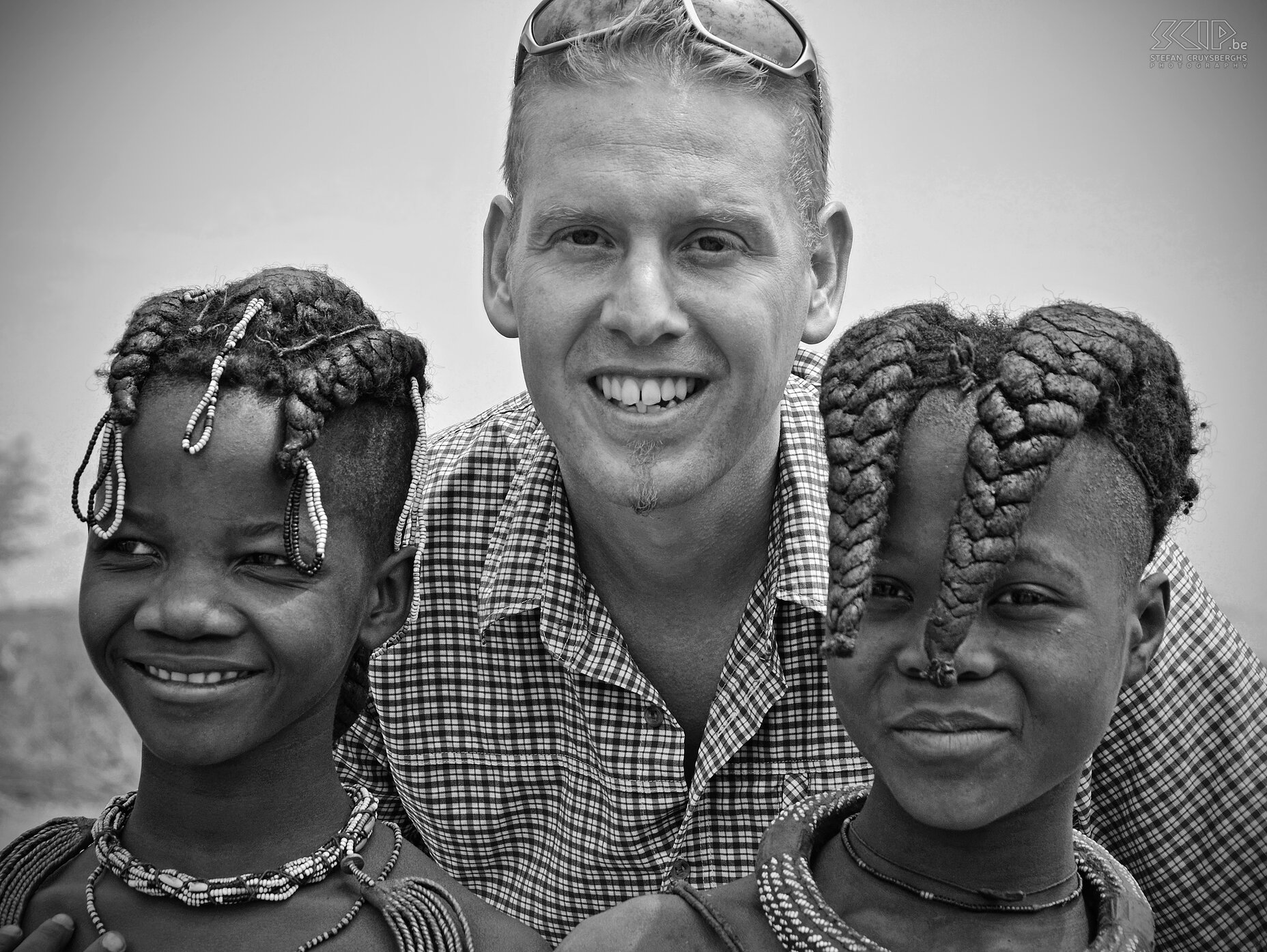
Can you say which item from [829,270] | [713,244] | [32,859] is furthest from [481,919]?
[829,270]

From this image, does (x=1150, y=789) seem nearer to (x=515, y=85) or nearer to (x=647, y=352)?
(x=647, y=352)

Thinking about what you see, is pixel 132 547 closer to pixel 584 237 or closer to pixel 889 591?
pixel 584 237

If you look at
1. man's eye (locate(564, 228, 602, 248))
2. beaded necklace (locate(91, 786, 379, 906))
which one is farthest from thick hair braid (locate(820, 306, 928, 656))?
beaded necklace (locate(91, 786, 379, 906))

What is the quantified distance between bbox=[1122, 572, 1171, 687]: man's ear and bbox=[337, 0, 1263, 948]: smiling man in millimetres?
764

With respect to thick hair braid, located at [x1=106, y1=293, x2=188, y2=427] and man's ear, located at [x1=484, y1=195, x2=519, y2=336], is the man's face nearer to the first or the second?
man's ear, located at [x1=484, y1=195, x2=519, y2=336]

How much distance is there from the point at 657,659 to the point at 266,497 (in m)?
1.00

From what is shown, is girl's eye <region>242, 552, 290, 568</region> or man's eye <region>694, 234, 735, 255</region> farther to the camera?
man's eye <region>694, 234, 735, 255</region>

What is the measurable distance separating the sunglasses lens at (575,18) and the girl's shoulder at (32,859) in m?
1.69

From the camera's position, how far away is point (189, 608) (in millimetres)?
2170

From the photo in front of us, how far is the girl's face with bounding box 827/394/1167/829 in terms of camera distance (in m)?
1.92

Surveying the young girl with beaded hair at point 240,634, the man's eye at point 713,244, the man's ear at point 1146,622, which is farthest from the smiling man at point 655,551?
the man's ear at point 1146,622

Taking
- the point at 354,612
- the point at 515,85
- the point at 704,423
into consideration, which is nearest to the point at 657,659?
the point at 704,423

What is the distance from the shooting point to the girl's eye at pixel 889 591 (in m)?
1.98

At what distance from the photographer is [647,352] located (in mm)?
2541
